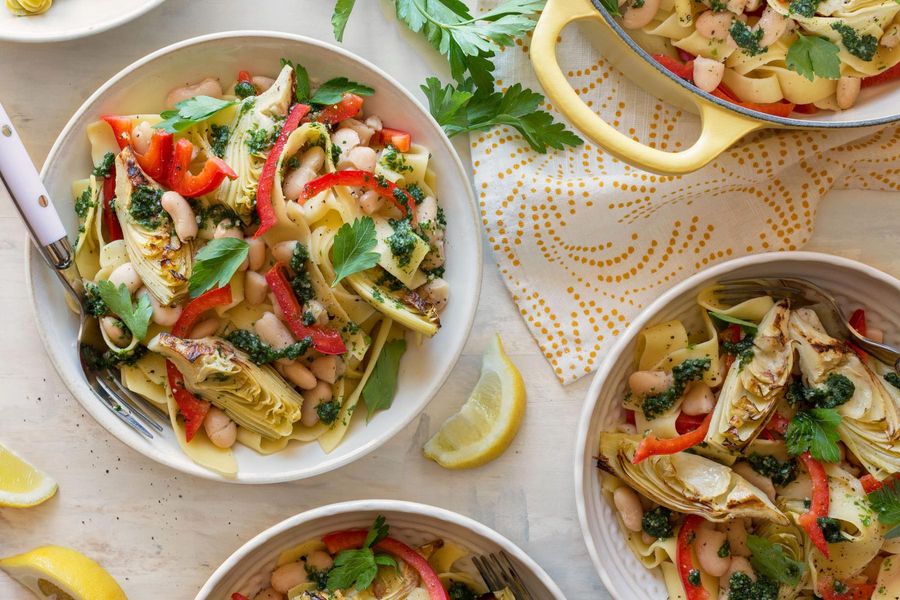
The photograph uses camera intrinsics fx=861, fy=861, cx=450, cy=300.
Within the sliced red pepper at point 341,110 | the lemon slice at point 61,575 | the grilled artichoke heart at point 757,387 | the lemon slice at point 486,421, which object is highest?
the sliced red pepper at point 341,110

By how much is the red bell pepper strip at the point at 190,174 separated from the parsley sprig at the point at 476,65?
0.44 meters

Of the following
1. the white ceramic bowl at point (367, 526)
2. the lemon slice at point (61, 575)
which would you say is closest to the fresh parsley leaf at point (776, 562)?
the white ceramic bowl at point (367, 526)

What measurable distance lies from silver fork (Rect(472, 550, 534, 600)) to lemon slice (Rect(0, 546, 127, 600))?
37.6 inches

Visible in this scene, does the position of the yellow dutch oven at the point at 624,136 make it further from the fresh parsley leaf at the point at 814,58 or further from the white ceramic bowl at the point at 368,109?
the white ceramic bowl at the point at 368,109

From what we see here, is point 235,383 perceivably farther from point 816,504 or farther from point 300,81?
point 816,504

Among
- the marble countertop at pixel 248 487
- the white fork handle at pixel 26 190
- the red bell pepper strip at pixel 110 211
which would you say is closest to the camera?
A: the white fork handle at pixel 26 190

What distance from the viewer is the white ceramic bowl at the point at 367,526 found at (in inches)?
80.3

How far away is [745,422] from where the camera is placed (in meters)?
2.12

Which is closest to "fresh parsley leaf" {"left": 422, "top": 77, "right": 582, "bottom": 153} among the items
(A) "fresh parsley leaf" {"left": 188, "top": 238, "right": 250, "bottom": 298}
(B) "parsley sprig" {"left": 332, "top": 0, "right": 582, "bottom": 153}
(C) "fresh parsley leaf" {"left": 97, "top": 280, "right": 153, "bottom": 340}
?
(B) "parsley sprig" {"left": 332, "top": 0, "right": 582, "bottom": 153}

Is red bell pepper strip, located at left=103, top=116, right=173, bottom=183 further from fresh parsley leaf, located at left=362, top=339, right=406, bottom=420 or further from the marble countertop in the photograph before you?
fresh parsley leaf, located at left=362, top=339, right=406, bottom=420

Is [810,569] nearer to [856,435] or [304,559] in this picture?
[856,435]

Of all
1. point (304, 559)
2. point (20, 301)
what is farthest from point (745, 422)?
point (20, 301)

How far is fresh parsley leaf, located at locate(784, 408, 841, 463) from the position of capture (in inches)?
84.1

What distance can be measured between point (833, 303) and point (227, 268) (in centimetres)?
149
